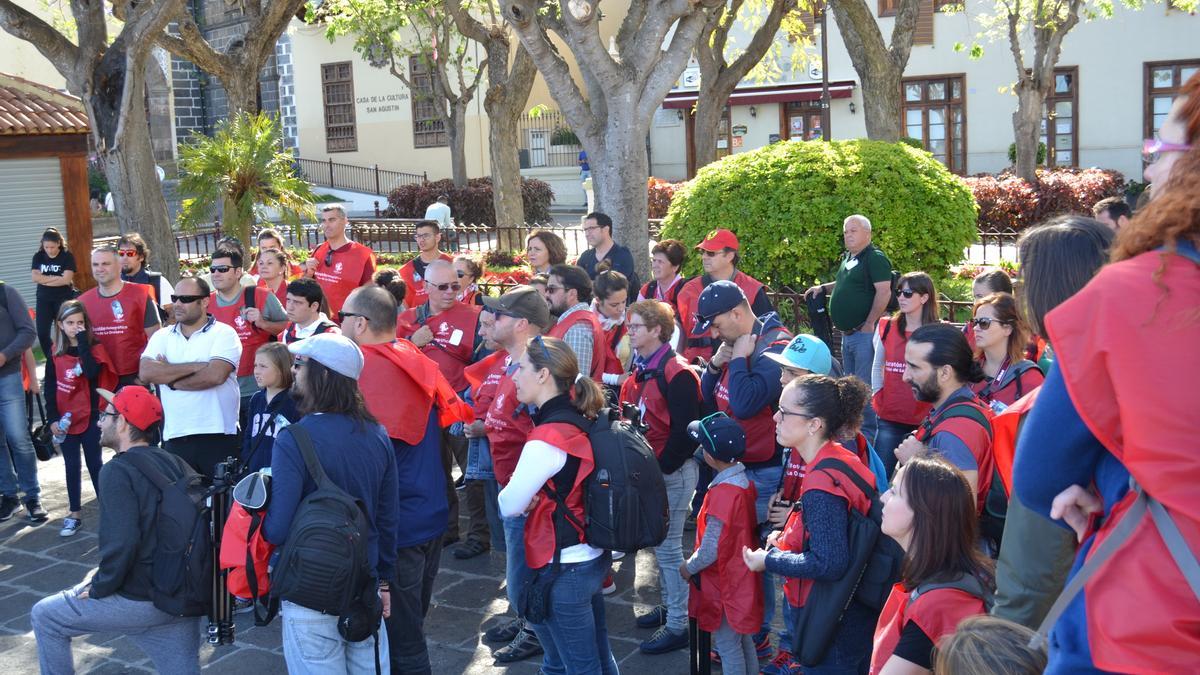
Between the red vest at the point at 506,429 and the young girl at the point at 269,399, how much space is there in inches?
39.0

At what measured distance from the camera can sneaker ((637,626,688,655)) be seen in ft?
18.3

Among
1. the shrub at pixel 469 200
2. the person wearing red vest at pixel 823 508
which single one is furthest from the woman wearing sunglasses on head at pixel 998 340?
the shrub at pixel 469 200

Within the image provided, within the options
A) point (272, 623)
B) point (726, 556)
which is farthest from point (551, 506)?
point (272, 623)

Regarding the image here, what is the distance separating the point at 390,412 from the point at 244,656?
70.7 inches

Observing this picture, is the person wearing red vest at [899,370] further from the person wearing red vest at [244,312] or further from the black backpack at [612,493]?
the person wearing red vest at [244,312]

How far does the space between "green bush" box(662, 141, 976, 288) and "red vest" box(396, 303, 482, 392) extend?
458 cm

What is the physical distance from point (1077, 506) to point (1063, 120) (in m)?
32.6

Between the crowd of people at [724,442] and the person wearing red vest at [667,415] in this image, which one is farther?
the person wearing red vest at [667,415]

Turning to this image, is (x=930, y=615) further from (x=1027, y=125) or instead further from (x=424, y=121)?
(x=424, y=121)

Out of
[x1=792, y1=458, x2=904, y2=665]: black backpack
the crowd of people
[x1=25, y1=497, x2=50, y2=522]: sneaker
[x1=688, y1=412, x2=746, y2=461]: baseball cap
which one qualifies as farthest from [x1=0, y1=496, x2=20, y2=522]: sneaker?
[x1=792, y1=458, x2=904, y2=665]: black backpack

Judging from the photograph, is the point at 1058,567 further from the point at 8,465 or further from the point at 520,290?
the point at 8,465

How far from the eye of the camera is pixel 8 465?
835 centimetres

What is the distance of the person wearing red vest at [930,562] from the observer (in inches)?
128

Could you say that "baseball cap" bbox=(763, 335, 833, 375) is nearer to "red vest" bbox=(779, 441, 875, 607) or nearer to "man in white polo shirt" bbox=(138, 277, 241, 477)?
"red vest" bbox=(779, 441, 875, 607)
